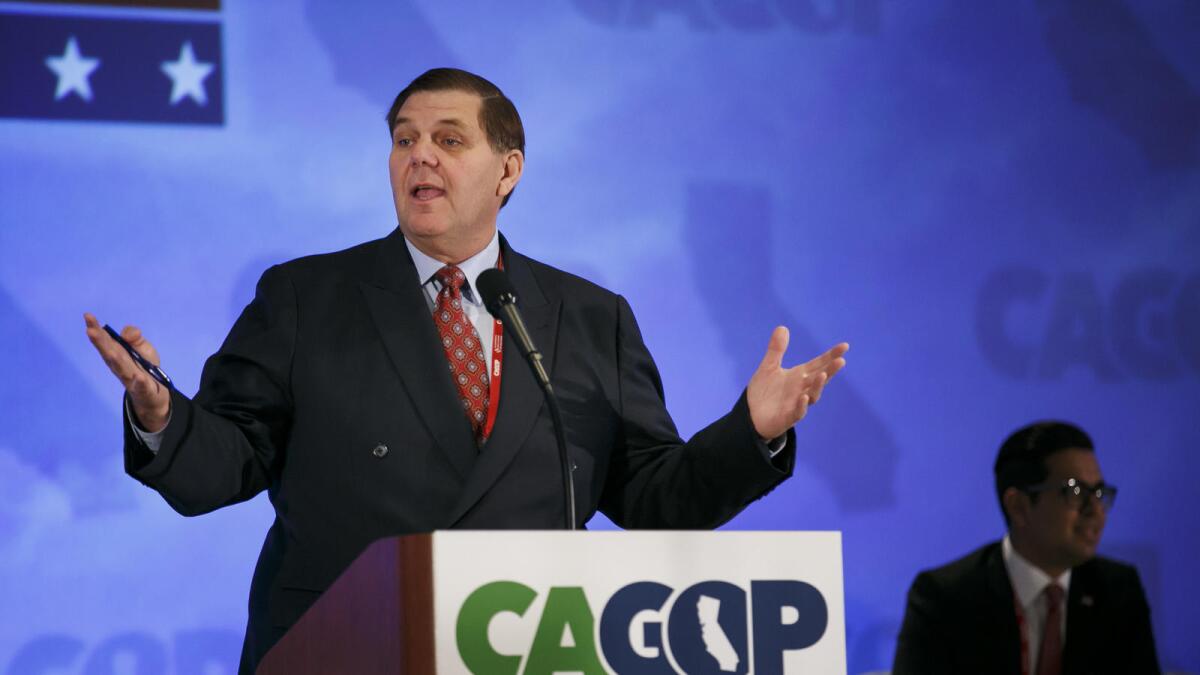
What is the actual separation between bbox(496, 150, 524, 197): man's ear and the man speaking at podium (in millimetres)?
13

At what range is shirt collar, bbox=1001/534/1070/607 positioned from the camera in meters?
3.55

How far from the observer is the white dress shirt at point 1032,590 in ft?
11.5

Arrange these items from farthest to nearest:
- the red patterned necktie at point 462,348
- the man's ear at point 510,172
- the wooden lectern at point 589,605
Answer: the man's ear at point 510,172 → the red patterned necktie at point 462,348 → the wooden lectern at point 589,605

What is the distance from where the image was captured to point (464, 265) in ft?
8.48

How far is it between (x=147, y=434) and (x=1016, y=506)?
7.64ft

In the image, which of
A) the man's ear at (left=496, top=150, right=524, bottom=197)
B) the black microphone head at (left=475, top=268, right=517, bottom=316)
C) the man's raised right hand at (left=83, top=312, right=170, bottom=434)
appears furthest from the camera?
the man's ear at (left=496, top=150, right=524, bottom=197)

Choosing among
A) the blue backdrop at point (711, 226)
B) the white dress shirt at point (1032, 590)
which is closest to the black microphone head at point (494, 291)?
the blue backdrop at point (711, 226)

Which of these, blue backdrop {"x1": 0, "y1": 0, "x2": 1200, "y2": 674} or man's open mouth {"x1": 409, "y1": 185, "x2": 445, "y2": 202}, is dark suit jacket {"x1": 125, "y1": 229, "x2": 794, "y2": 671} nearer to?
man's open mouth {"x1": 409, "y1": 185, "x2": 445, "y2": 202}

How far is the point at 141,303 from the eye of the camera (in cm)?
365

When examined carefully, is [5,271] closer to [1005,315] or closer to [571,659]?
[571,659]

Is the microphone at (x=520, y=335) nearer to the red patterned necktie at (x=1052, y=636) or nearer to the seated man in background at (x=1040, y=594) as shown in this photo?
the seated man in background at (x=1040, y=594)

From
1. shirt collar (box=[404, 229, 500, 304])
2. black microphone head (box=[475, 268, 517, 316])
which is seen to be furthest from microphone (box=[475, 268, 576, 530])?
shirt collar (box=[404, 229, 500, 304])

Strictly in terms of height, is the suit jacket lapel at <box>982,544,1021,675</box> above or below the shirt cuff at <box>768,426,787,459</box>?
below

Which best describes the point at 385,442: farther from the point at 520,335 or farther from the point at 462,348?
the point at 520,335
